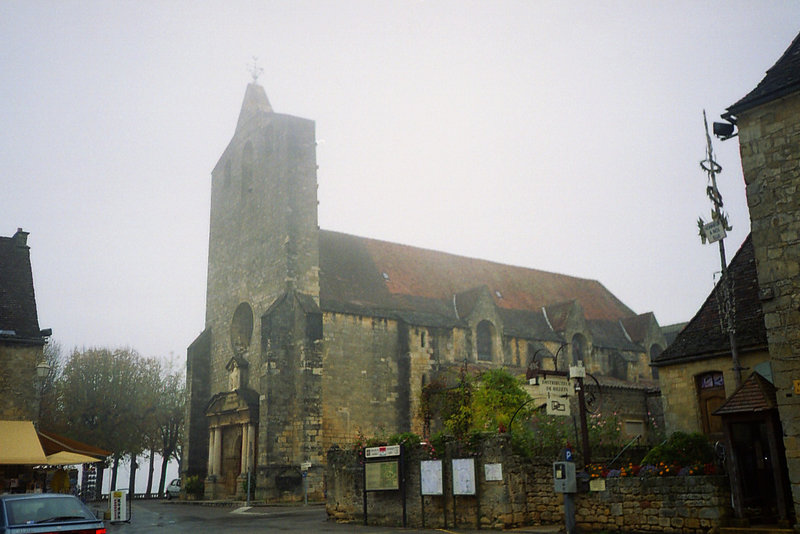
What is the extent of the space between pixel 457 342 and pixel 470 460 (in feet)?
56.1

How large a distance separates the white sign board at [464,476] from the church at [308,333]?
11.1 metres

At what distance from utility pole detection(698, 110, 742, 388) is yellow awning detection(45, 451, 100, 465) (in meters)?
17.3

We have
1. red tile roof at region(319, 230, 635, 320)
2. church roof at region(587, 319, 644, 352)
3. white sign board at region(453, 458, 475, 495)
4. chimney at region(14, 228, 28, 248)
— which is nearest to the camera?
white sign board at region(453, 458, 475, 495)

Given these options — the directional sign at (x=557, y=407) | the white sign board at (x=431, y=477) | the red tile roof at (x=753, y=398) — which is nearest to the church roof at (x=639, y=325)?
the white sign board at (x=431, y=477)

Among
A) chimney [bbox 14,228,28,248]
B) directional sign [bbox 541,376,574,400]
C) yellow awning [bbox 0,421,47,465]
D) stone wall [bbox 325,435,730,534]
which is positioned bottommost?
stone wall [bbox 325,435,730,534]

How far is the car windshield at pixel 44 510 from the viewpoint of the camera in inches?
391

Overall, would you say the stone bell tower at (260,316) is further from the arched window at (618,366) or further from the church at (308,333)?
the arched window at (618,366)

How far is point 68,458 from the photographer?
821 inches

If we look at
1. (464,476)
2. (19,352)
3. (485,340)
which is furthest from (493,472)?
(485,340)

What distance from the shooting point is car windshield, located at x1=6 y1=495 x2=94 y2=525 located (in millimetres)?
9922

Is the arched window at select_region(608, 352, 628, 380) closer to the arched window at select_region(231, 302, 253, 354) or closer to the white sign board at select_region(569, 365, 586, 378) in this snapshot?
the arched window at select_region(231, 302, 253, 354)

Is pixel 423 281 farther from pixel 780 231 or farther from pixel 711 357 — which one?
pixel 780 231

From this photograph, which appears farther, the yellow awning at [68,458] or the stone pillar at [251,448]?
the stone pillar at [251,448]

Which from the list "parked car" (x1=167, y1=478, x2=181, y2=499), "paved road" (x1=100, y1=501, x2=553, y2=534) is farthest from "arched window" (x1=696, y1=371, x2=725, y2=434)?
"parked car" (x1=167, y1=478, x2=181, y2=499)
